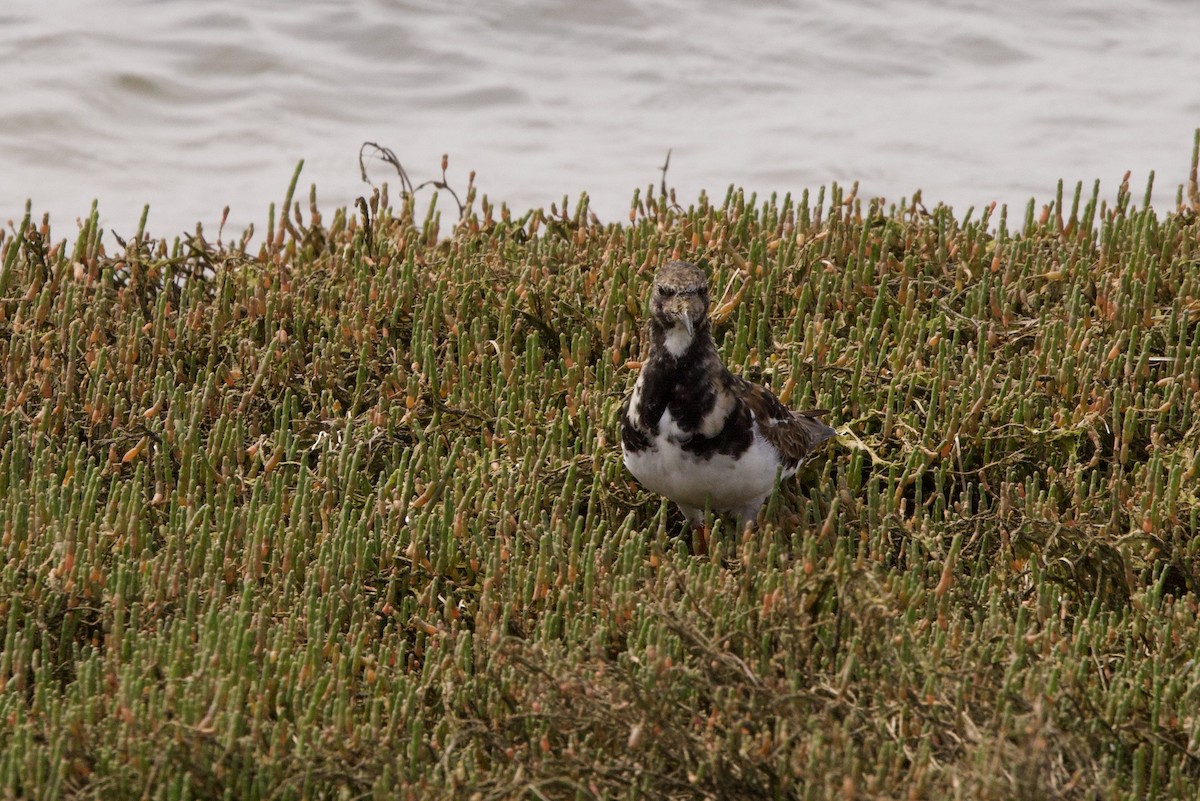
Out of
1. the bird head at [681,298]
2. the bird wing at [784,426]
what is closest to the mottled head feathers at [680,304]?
the bird head at [681,298]

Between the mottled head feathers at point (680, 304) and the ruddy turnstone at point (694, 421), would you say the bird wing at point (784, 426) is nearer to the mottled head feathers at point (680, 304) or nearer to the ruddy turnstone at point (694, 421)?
the ruddy turnstone at point (694, 421)

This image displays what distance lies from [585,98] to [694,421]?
36.9 feet

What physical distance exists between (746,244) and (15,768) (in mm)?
5330

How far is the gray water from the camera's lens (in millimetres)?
15328

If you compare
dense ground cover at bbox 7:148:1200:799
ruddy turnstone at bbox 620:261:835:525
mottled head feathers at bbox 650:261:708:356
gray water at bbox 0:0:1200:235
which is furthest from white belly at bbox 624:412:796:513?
gray water at bbox 0:0:1200:235

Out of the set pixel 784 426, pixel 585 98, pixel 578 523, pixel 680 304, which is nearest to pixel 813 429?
pixel 784 426

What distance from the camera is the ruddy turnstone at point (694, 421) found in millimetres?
6176

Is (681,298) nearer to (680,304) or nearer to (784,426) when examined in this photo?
(680,304)

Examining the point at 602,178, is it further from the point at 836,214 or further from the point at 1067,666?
the point at 1067,666

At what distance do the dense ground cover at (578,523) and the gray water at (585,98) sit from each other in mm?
6066

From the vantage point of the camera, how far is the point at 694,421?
6160mm

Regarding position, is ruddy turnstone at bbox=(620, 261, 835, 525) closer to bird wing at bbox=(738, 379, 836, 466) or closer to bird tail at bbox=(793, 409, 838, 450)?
bird wing at bbox=(738, 379, 836, 466)

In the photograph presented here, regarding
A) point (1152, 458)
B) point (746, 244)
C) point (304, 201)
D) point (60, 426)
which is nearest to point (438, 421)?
point (60, 426)

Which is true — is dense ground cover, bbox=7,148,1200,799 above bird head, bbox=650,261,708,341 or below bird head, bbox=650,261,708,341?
below
